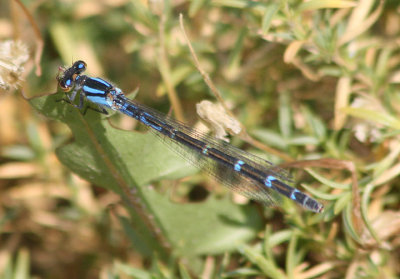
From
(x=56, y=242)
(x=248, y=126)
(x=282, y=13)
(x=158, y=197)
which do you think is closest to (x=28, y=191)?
(x=56, y=242)

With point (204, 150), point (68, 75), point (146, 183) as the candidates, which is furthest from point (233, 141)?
point (68, 75)

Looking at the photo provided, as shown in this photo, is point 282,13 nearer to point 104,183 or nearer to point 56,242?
point 104,183

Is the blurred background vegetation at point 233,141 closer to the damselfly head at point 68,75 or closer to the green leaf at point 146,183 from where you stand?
the green leaf at point 146,183

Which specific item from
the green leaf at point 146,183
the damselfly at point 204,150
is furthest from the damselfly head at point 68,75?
the green leaf at point 146,183

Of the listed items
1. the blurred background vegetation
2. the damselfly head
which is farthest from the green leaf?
the damselfly head

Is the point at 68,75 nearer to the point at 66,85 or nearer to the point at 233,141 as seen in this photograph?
the point at 66,85

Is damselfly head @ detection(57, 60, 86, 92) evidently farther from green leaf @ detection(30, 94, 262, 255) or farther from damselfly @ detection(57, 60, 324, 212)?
green leaf @ detection(30, 94, 262, 255)
